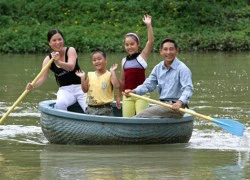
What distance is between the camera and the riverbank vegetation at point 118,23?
75.4 ft

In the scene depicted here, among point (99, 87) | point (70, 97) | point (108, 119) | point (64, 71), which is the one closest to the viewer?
point (108, 119)

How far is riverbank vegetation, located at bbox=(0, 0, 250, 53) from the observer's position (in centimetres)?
2297

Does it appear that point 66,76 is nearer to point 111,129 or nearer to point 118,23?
point 111,129

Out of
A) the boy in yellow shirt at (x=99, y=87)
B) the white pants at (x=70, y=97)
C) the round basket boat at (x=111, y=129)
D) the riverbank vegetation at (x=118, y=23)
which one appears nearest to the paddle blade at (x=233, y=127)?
the round basket boat at (x=111, y=129)

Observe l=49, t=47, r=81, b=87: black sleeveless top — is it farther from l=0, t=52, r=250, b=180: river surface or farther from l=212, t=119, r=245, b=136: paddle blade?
l=212, t=119, r=245, b=136: paddle blade

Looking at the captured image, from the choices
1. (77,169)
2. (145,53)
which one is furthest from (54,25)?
(77,169)

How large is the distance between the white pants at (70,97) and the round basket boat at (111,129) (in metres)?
0.35

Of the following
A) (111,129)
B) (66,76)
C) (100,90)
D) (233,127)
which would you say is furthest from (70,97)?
(233,127)

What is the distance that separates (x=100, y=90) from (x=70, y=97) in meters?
0.47

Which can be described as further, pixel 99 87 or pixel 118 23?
pixel 118 23

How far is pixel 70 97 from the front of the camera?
9.51 m

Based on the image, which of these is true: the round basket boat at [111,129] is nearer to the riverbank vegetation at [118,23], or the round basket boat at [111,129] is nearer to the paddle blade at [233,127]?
the paddle blade at [233,127]

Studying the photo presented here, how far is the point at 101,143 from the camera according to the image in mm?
9047

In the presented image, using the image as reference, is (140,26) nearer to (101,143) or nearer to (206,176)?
(101,143)
